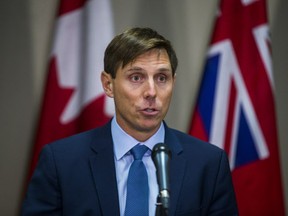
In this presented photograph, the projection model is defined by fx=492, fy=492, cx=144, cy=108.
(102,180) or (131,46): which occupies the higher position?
(131,46)

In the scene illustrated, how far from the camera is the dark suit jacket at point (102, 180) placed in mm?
1850

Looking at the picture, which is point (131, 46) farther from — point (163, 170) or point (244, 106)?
point (244, 106)

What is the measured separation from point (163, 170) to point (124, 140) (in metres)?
0.69

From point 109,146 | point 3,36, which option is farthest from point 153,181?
point 3,36

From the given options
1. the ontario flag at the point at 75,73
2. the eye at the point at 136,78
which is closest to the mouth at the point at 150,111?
the eye at the point at 136,78

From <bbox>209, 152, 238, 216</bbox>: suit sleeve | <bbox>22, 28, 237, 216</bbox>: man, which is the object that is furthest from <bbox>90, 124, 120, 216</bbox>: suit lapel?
<bbox>209, 152, 238, 216</bbox>: suit sleeve

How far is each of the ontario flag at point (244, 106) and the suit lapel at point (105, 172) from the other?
1.32 metres

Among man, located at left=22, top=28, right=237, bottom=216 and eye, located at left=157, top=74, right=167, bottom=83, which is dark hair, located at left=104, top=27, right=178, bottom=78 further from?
eye, located at left=157, top=74, right=167, bottom=83

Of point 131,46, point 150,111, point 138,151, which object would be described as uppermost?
point 131,46

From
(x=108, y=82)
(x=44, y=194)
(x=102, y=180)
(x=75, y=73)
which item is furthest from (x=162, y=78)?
(x=75, y=73)

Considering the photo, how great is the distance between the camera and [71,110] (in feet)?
10.4

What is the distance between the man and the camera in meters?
1.86

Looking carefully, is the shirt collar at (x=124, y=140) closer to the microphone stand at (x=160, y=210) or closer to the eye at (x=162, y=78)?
the eye at (x=162, y=78)

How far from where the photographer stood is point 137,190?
184cm
